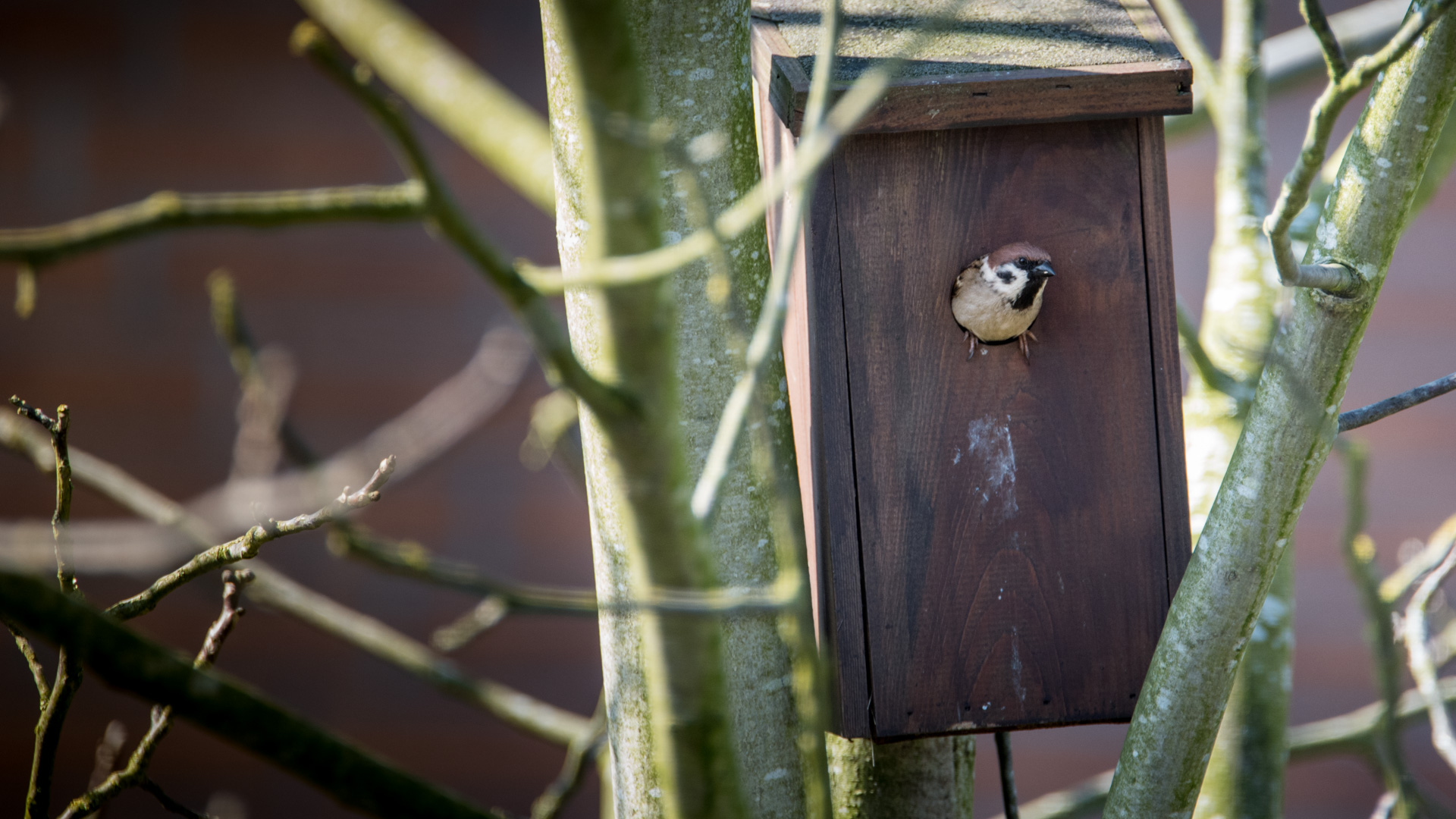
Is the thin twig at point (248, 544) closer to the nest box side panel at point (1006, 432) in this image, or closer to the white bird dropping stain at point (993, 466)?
the nest box side panel at point (1006, 432)

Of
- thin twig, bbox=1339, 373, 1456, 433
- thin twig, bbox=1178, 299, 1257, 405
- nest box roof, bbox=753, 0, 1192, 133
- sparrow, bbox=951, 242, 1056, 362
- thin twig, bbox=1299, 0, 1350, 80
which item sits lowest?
thin twig, bbox=1339, 373, 1456, 433

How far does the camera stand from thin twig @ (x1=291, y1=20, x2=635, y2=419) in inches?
29.2

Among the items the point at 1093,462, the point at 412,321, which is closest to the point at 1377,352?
the point at 1093,462

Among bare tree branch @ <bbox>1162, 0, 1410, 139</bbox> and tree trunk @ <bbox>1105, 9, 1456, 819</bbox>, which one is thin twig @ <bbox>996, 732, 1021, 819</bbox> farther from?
bare tree branch @ <bbox>1162, 0, 1410, 139</bbox>

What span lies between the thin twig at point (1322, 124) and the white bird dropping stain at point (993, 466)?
570 mm

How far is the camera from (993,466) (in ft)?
5.54

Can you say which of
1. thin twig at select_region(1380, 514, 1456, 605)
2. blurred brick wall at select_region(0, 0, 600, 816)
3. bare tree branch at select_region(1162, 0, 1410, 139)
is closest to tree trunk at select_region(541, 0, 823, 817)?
thin twig at select_region(1380, 514, 1456, 605)

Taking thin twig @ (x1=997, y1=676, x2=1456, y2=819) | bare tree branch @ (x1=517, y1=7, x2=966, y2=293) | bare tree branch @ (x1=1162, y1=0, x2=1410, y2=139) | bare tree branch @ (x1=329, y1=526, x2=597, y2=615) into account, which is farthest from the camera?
bare tree branch @ (x1=1162, y1=0, x2=1410, y2=139)

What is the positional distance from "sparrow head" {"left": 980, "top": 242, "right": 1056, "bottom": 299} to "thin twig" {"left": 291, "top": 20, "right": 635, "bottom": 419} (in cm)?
85

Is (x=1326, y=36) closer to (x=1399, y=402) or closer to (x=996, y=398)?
(x=1399, y=402)

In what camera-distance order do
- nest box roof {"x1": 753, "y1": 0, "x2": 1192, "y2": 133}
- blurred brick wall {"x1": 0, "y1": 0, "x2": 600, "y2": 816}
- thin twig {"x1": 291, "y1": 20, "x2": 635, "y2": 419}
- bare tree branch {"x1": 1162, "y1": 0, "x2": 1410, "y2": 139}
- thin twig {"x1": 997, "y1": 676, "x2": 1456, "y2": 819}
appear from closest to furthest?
thin twig {"x1": 291, "y1": 20, "x2": 635, "y2": 419} < nest box roof {"x1": 753, "y1": 0, "x2": 1192, "y2": 133} < thin twig {"x1": 997, "y1": 676, "x2": 1456, "y2": 819} < bare tree branch {"x1": 1162, "y1": 0, "x2": 1410, "y2": 139} < blurred brick wall {"x1": 0, "y1": 0, "x2": 600, "y2": 816}

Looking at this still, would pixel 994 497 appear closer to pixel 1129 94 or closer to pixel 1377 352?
pixel 1129 94

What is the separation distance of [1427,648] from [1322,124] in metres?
1.01

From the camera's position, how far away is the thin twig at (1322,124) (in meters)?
1.08
